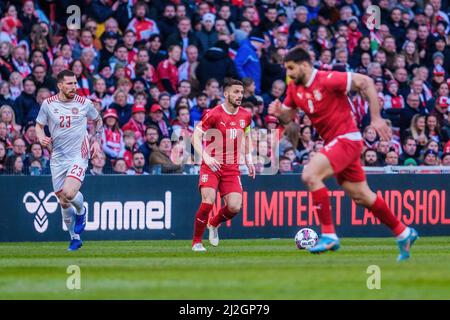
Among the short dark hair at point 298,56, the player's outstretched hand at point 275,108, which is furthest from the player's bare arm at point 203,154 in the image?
the short dark hair at point 298,56

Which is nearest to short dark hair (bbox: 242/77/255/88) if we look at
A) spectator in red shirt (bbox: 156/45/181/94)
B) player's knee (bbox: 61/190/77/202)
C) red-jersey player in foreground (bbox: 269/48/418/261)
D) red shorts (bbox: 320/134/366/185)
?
spectator in red shirt (bbox: 156/45/181/94)

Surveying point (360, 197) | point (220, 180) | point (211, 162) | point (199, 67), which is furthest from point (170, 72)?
point (360, 197)

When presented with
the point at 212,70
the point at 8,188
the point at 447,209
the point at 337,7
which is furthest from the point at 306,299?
the point at 337,7

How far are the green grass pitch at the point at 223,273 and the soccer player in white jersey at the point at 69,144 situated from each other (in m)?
0.58

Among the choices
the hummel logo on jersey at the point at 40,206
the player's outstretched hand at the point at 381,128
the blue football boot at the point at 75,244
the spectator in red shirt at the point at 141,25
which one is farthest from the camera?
the spectator in red shirt at the point at 141,25

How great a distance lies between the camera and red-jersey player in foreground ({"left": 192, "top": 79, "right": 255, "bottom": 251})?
54.9 feet

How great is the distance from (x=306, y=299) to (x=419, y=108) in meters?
14.8

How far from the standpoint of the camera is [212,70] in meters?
23.7

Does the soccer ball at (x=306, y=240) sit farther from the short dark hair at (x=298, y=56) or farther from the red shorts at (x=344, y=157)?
the short dark hair at (x=298, y=56)

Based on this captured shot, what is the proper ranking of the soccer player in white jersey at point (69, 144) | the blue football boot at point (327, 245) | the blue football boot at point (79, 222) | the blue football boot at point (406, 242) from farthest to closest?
1. the blue football boot at point (79, 222)
2. the soccer player in white jersey at point (69, 144)
3. the blue football boot at point (406, 242)
4. the blue football boot at point (327, 245)

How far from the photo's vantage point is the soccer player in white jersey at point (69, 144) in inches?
658

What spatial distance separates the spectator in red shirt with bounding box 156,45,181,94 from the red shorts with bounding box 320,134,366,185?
1054cm
